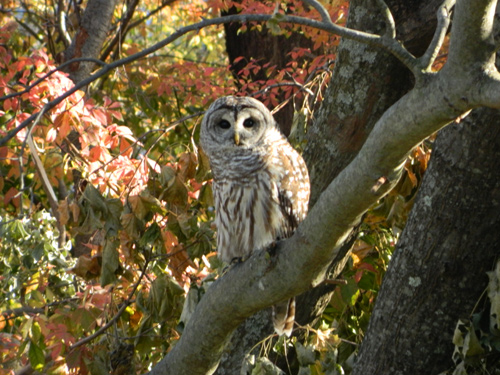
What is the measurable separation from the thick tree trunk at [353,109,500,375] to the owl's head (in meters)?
1.12

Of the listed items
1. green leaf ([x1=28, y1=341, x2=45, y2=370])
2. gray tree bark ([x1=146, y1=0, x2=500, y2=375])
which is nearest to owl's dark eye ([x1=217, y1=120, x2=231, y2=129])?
gray tree bark ([x1=146, y1=0, x2=500, y2=375])

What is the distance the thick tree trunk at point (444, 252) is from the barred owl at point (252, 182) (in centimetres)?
73

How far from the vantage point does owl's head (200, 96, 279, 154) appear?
Answer: 13.1 ft

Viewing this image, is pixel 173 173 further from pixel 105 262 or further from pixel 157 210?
pixel 105 262

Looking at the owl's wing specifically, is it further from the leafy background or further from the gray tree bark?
the gray tree bark

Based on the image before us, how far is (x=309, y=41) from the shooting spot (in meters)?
6.88

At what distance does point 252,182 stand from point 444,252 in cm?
117

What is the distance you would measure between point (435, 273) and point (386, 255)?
116 centimetres

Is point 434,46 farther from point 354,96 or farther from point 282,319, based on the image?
point 282,319

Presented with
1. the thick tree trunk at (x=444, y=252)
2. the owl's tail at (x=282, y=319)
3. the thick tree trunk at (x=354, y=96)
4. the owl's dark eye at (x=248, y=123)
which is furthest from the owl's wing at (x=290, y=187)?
the thick tree trunk at (x=444, y=252)

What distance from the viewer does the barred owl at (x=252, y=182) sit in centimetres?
380

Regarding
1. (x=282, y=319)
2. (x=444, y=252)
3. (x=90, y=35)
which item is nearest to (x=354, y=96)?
(x=444, y=252)

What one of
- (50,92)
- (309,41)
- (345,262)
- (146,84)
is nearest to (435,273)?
(345,262)

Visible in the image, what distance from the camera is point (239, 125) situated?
4035mm
